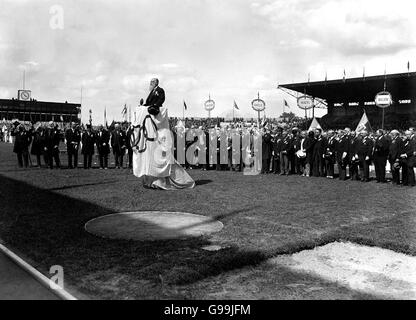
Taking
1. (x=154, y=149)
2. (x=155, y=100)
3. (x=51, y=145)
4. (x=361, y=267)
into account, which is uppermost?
(x=155, y=100)

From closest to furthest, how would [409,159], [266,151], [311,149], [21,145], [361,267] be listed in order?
[361,267] < [409,159] < [311,149] < [266,151] < [21,145]

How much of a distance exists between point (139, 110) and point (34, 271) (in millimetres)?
7802

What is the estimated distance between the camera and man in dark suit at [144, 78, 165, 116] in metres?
12.4

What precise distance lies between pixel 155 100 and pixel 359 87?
36.0 metres

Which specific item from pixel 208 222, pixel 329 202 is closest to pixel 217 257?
pixel 208 222

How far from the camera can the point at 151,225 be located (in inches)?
315

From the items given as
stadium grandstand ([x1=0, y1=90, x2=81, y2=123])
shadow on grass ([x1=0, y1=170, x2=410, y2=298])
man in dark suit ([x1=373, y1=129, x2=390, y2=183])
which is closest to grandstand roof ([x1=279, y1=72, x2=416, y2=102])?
man in dark suit ([x1=373, y1=129, x2=390, y2=183])

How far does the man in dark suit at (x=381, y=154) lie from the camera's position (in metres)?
14.9

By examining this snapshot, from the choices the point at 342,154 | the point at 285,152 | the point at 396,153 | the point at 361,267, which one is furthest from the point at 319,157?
the point at 361,267

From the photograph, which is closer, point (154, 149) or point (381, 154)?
point (154, 149)

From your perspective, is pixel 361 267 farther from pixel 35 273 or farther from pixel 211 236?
pixel 35 273

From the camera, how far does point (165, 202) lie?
34.4ft

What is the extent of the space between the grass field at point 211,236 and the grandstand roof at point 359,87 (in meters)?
27.5
